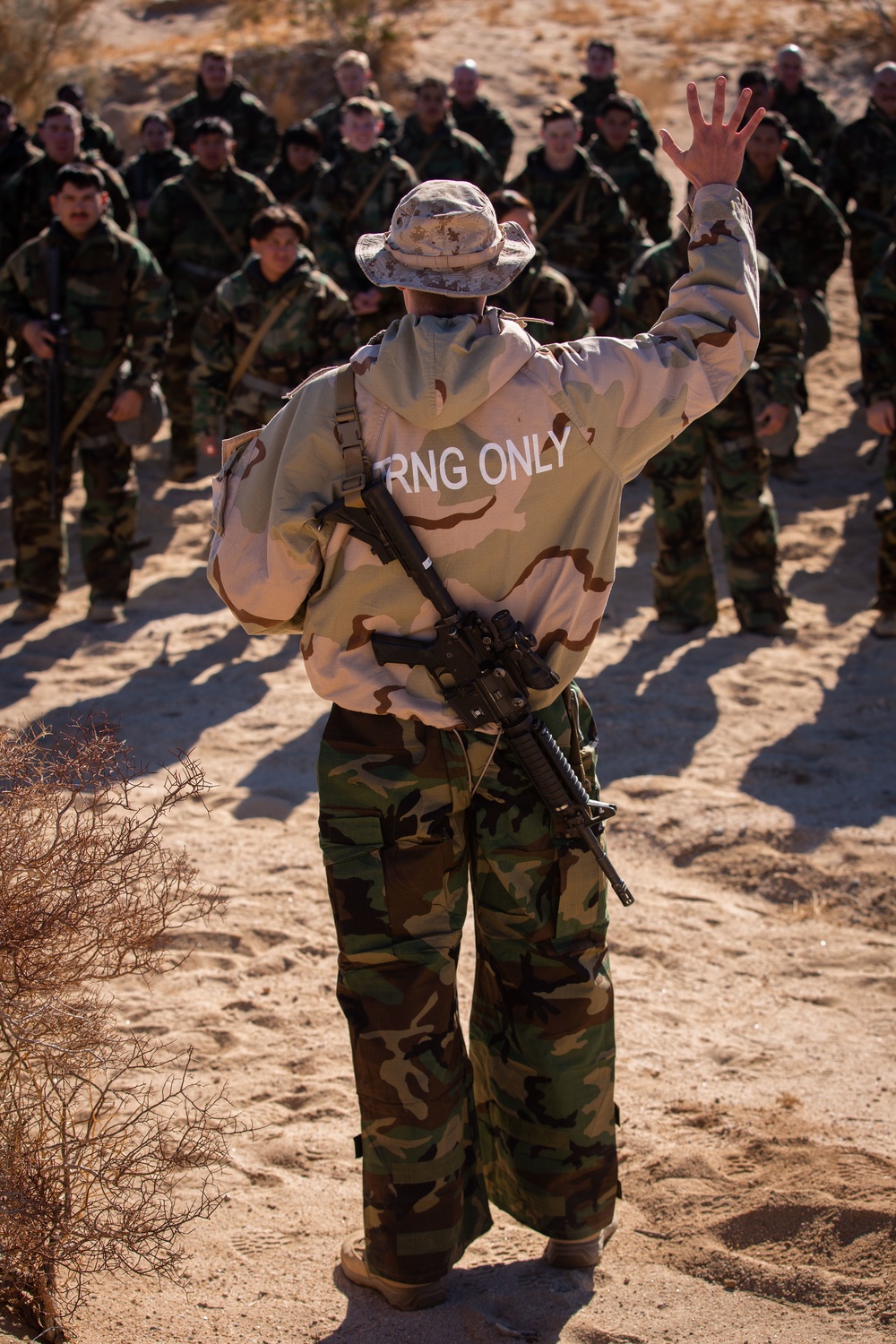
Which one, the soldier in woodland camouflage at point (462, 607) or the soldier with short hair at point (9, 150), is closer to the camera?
the soldier in woodland camouflage at point (462, 607)

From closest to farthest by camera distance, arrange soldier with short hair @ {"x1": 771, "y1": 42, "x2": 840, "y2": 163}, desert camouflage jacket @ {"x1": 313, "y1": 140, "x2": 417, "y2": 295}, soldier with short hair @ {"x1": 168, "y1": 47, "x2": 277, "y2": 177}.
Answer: desert camouflage jacket @ {"x1": 313, "y1": 140, "x2": 417, "y2": 295}, soldier with short hair @ {"x1": 771, "y1": 42, "x2": 840, "y2": 163}, soldier with short hair @ {"x1": 168, "y1": 47, "x2": 277, "y2": 177}

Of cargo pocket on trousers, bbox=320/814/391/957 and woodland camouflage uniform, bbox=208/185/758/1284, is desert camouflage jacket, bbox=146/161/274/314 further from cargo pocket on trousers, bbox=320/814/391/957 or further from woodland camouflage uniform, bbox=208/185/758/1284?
cargo pocket on trousers, bbox=320/814/391/957

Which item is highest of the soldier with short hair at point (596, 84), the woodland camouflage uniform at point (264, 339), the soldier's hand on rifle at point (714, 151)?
the soldier's hand on rifle at point (714, 151)

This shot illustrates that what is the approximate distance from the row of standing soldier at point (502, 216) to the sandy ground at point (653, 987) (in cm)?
82

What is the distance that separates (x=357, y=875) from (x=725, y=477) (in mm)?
4420

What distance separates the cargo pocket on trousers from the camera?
252cm

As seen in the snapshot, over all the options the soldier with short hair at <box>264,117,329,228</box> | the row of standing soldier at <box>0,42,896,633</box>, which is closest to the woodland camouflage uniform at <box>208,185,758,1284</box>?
the row of standing soldier at <box>0,42,896,633</box>

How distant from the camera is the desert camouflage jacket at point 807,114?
1111cm

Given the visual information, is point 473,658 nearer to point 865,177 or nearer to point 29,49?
point 865,177

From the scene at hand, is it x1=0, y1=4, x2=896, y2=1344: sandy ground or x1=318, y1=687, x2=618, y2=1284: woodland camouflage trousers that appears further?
x1=0, y1=4, x2=896, y2=1344: sandy ground

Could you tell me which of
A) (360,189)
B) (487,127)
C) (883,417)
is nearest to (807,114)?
(487,127)

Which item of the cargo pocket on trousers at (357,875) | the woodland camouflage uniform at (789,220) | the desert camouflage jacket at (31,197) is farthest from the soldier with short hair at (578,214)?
the cargo pocket on trousers at (357,875)

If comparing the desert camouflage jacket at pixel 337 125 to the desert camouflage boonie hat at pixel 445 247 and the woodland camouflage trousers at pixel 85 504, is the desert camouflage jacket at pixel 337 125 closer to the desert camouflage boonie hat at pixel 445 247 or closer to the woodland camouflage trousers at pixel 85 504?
the woodland camouflage trousers at pixel 85 504

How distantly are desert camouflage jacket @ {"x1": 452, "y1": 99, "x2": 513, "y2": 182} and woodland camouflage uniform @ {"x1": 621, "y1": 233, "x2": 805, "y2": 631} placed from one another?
5.59m
